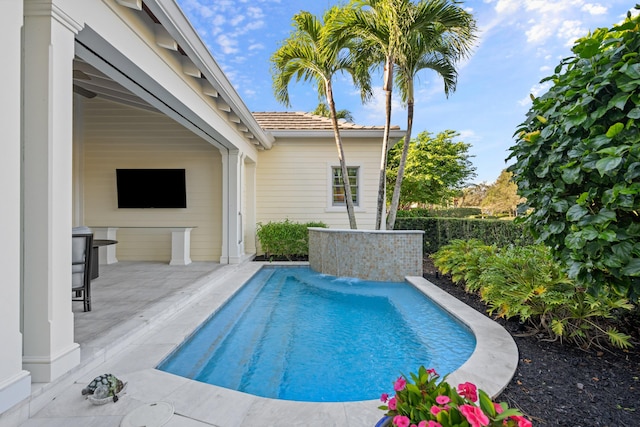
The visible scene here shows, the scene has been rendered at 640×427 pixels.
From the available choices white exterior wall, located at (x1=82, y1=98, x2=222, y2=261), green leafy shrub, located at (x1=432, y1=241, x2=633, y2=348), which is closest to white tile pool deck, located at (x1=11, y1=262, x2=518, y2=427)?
green leafy shrub, located at (x1=432, y1=241, x2=633, y2=348)

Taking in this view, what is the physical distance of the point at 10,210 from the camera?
64.7 inches

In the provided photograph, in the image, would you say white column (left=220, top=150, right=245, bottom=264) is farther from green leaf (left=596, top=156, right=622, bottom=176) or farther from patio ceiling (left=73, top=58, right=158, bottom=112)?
green leaf (left=596, top=156, right=622, bottom=176)

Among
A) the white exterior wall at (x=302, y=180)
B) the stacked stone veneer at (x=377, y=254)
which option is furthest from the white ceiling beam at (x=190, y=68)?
the white exterior wall at (x=302, y=180)

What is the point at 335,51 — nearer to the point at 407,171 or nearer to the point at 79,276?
the point at 79,276

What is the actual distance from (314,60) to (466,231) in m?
5.88

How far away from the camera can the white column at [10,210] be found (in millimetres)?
1590

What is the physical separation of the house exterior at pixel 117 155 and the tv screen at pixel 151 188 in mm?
206

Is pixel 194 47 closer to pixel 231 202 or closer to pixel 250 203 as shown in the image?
pixel 231 202

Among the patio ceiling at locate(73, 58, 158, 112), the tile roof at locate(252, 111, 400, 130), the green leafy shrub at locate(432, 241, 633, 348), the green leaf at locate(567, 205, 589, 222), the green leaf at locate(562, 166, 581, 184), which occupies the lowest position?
the green leafy shrub at locate(432, 241, 633, 348)

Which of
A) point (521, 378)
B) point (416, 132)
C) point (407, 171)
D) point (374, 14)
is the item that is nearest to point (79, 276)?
point (521, 378)

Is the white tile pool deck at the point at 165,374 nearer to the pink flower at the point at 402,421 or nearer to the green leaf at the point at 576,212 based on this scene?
the pink flower at the point at 402,421

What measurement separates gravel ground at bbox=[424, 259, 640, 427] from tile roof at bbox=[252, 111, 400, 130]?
6717mm

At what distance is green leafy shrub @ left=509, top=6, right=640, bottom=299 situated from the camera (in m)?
1.66

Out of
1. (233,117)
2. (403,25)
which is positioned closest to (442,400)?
(233,117)
